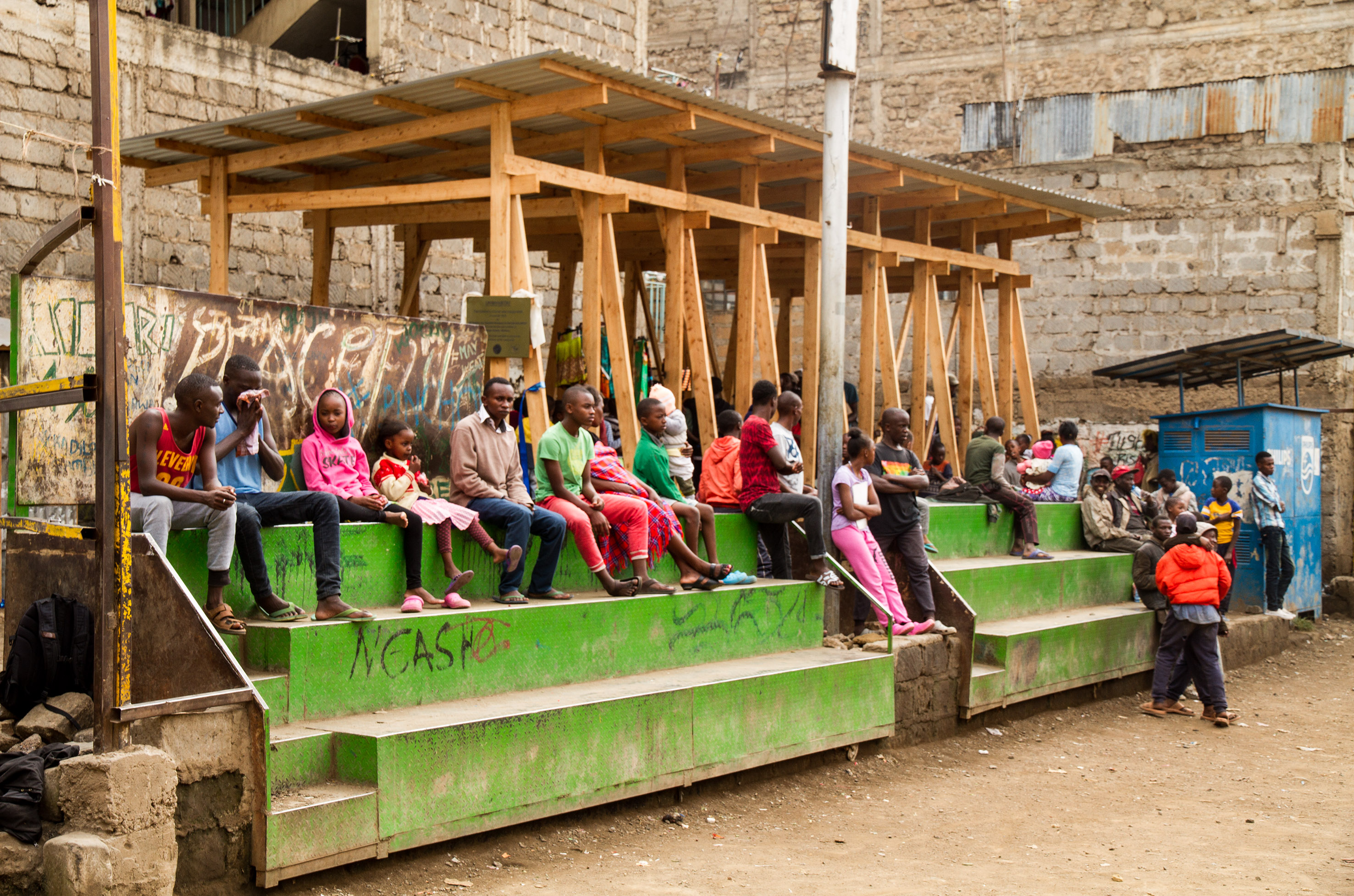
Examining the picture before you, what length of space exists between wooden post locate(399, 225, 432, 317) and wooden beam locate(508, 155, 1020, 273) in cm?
248

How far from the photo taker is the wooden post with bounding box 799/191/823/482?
11.9m

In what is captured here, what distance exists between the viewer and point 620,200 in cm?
1008

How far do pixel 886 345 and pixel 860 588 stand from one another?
16.9 ft

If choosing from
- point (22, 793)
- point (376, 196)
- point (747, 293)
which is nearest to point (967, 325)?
point (747, 293)

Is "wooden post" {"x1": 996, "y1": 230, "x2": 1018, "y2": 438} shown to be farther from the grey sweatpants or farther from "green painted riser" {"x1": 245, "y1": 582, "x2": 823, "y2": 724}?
the grey sweatpants

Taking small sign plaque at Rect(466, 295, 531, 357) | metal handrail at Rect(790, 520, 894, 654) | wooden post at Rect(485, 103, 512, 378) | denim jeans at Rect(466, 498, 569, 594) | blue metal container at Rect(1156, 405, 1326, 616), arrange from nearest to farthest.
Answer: denim jeans at Rect(466, 498, 569, 594) → metal handrail at Rect(790, 520, 894, 654) → small sign plaque at Rect(466, 295, 531, 357) → wooden post at Rect(485, 103, 512, 378) → blue metal container at Rect(1156, 405, 1326, 616)

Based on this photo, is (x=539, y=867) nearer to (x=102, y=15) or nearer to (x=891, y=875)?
(x=891, y=875)

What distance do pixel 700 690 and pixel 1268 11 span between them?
22513 millimetres

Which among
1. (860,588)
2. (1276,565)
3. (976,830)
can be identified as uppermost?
(860,588)

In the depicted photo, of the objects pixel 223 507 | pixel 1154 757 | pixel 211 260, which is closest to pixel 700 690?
pixel 223 507

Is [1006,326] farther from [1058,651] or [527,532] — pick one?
[527,532]

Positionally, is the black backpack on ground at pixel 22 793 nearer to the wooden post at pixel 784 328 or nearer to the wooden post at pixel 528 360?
the wooden post at pixel 528 360

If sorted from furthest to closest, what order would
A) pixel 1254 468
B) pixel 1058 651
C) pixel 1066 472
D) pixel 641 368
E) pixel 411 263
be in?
pixel 1254 468, pixel 1066 472, pixel 411 263, pixel 641 368, pixel 1058 651

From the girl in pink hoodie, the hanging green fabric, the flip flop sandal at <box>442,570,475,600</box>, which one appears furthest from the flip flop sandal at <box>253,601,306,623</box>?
the hanging green fabric
